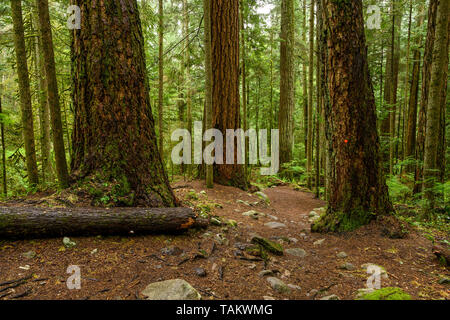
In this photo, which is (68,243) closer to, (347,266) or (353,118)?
(347,266)

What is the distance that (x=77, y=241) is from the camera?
290 cm

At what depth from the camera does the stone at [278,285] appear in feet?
8.14

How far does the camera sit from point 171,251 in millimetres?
3053

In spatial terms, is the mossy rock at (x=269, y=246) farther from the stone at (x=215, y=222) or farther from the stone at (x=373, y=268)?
the stone at (x=373, y=268)

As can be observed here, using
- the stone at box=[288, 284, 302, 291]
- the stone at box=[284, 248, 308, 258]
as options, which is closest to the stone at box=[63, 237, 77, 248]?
the stone at box=[288, 284, 302, 291]

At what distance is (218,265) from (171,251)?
648 millimetres

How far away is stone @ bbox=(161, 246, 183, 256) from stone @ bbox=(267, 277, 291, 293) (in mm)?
1201

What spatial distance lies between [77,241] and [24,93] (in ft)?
16.2

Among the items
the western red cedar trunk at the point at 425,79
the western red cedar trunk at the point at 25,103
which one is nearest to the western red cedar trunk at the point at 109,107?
the western red cedar trunk at the point at 25,103

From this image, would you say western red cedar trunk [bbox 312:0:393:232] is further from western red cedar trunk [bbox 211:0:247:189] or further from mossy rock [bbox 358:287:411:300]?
western red cedar trunk [bbox 211:0:247:189]

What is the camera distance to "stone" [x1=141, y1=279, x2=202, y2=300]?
2.15 metres

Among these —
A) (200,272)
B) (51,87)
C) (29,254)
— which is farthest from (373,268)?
(51,87)
